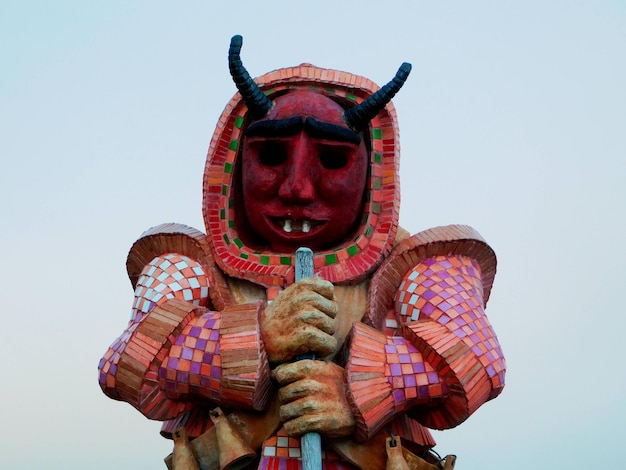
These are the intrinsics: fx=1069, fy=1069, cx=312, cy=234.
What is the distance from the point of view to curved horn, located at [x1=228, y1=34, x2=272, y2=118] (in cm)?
595

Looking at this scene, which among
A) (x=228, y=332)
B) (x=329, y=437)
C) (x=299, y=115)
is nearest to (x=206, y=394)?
(x=228, y=332)

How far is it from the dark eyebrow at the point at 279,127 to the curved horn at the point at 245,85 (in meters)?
0.11

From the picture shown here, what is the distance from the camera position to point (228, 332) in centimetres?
557

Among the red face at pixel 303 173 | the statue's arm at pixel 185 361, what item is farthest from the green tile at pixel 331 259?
the statue's arm at pixel 185 361

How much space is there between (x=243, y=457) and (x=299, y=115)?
1.94 meters

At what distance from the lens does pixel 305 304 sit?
216 inches

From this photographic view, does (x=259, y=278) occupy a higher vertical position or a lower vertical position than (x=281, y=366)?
higher

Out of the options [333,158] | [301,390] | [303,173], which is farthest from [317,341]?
[333,158]

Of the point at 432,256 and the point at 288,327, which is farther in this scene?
the point at 432,256

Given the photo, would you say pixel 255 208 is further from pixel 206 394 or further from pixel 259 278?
pixel 206 394

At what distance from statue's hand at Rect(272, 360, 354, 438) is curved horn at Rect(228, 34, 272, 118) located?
158 cm

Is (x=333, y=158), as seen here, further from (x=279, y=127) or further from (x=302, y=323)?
(x=302, y=323)

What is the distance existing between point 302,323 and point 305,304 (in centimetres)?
10

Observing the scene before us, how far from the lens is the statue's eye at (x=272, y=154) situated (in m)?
6.12
